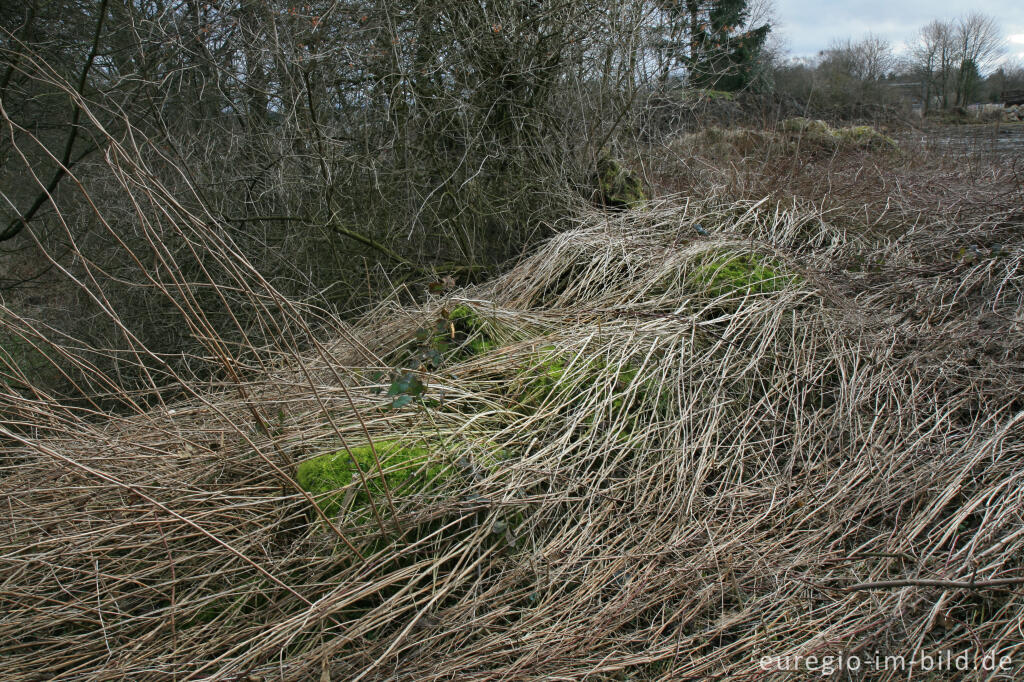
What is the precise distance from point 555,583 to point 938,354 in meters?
2.26

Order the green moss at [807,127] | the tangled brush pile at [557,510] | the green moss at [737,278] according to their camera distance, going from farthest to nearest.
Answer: the green moss at [807,127] < the green moss at [737,278] < the tangled brush pile at [557,510]

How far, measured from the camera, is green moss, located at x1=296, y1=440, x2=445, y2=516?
210cm

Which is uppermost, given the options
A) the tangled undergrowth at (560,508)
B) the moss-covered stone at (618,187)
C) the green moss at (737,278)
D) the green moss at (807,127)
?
the green moss at (807,127)

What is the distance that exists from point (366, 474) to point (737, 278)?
2372mm

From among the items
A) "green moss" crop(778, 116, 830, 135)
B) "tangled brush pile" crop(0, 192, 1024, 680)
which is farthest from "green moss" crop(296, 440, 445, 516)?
"green moss" crop(778, 116, 830, 135)

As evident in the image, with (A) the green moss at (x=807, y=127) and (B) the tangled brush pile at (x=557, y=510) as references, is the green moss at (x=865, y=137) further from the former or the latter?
(B) the tangled brush pile at (x=557, y=510)

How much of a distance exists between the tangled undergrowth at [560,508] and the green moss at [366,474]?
0.04 ft

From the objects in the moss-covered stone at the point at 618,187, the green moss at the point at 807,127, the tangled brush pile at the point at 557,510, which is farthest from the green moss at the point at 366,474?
the green moss at the point at 807,127

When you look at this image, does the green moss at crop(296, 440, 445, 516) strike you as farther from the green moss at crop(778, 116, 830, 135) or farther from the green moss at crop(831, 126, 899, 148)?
the green moss at crop(831, 126, 899, 148)

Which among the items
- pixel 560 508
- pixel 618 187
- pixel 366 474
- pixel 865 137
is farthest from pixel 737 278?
pixel 865 137

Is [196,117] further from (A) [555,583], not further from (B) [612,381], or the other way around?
(A) [555,583]

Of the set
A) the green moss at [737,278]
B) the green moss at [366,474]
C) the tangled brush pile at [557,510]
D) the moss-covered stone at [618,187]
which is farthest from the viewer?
the moss-covered stone at [618,187]

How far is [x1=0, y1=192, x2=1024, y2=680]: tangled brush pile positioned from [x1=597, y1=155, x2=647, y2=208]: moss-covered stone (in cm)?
220

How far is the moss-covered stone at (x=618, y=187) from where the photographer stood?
5168mm
